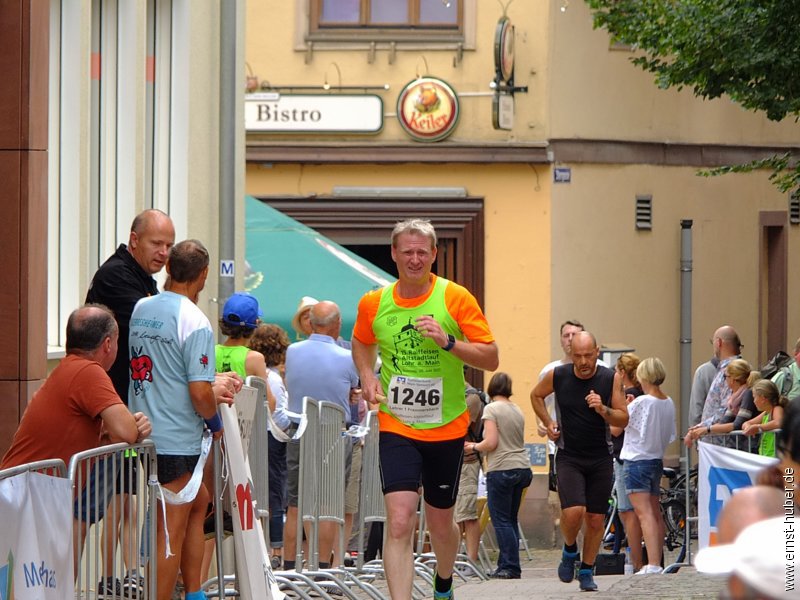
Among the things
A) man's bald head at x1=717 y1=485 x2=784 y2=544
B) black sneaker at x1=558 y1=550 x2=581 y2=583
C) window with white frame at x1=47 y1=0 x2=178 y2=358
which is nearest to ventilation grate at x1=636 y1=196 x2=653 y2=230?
window with white frame at x1=47 y1=0 x2=178 y2=358

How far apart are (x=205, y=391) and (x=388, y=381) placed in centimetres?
100

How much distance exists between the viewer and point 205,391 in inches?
321

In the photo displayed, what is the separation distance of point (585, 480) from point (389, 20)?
10806 mm

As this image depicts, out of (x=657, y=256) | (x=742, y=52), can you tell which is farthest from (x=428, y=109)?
(x=742, y=52)

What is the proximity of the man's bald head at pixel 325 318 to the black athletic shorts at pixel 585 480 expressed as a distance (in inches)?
77.5

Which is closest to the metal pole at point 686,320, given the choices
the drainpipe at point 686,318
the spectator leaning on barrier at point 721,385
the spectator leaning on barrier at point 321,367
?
the drainpipe at point 686,318

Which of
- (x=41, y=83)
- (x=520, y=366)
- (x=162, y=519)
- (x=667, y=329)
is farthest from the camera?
(x=667, y=329)

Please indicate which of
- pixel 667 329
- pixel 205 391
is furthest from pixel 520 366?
pixel 205 391

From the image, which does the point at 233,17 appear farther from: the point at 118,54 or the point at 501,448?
the point at 501,448

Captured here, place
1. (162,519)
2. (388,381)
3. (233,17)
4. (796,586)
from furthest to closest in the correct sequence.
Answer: (233,17)
(388,381)
(162,519)
(796,586)

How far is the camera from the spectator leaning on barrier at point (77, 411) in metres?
7.41

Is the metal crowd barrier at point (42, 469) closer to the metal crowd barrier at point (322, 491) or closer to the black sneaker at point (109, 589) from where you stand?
the black sneaker at point (109, 589)

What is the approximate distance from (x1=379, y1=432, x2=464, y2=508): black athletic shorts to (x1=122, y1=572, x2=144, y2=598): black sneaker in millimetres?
1374

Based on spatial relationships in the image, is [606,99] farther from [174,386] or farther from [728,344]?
[174,386]
